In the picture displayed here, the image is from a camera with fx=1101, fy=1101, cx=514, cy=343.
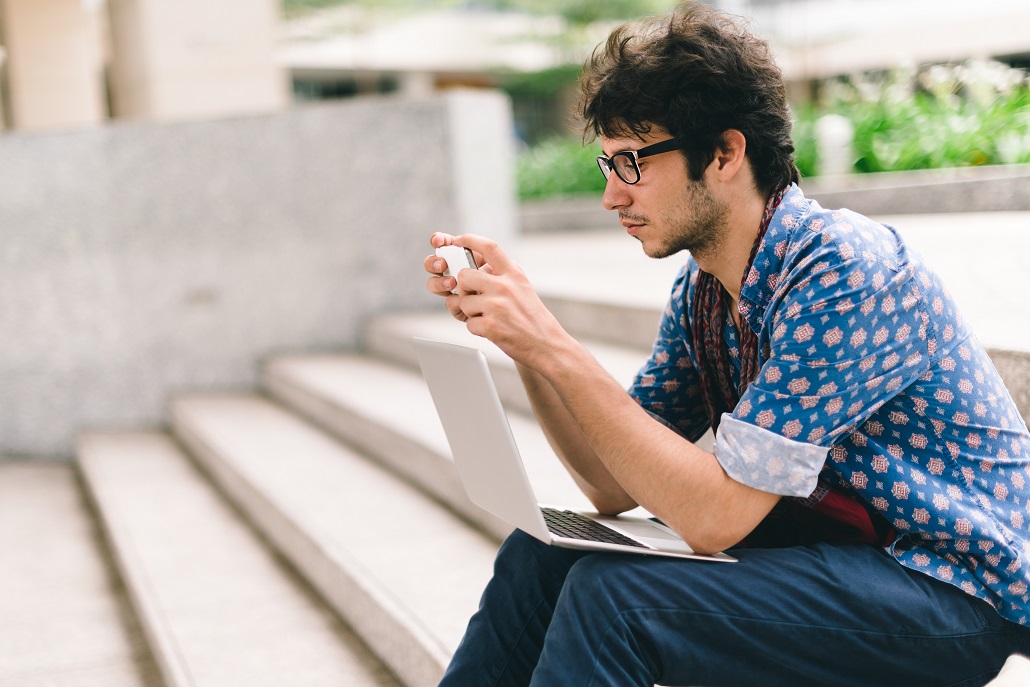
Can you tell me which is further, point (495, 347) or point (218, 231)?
point (218, 231)

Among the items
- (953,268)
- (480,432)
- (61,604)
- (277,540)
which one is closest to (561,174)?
(953,268)

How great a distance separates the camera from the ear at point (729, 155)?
5.57 ft

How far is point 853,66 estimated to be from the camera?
26.5 m

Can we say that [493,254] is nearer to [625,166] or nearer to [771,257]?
[625,166]

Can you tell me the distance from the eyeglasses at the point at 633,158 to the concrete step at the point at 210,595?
61.3 inches

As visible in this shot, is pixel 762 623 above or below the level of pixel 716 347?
below

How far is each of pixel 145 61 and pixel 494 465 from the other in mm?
7294

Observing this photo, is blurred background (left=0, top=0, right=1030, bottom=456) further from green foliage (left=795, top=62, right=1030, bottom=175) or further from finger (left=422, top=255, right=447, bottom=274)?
finger (left=422, top=255, right=447, bottom=274)

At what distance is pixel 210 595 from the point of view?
3445mm

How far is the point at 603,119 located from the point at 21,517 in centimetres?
420

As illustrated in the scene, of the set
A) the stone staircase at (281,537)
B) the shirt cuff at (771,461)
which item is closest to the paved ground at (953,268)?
the stone staircase at (281,537)

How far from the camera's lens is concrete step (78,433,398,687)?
2861mm

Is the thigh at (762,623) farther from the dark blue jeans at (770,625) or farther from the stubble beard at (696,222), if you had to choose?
the stubble beard at (696,222)

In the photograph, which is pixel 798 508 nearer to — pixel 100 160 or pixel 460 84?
pixel 100 160
